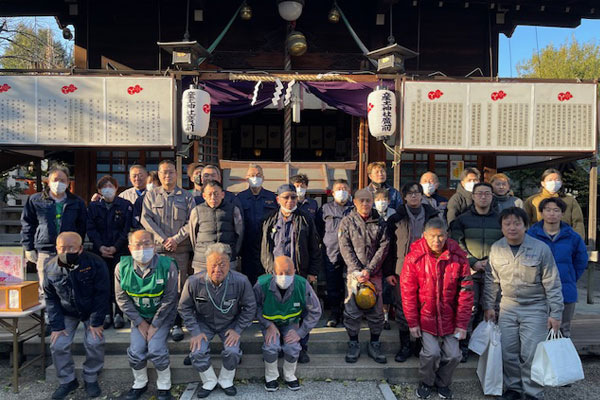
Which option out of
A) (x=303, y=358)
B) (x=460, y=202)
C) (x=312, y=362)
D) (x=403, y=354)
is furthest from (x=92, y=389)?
(x=460, y=202)

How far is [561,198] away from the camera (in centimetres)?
536

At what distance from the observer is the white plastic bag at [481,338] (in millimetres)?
4117

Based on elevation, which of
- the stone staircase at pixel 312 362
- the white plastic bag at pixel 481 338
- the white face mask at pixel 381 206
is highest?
the white face mask at pixel 381 206

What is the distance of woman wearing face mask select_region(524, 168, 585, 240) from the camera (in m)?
5.16

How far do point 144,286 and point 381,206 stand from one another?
288 centimetres

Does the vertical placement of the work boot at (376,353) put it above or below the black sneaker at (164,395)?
above

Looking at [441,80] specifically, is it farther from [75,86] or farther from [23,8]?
[23,8]

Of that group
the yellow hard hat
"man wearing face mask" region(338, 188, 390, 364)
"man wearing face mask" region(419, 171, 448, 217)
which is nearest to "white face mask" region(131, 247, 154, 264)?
"man wearing face mask" region(338, 188, 390, 364)

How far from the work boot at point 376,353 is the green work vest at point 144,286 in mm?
2482

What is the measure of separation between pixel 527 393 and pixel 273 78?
18.5 feet

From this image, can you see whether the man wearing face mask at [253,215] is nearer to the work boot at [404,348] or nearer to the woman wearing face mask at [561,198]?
the work boot at [404,348]

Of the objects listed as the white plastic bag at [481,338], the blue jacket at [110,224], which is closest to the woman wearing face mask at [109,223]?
the blue jacket at [110,224]

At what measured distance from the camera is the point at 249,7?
823cm

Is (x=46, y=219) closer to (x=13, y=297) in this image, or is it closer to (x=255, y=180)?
(x=13, y=297)
